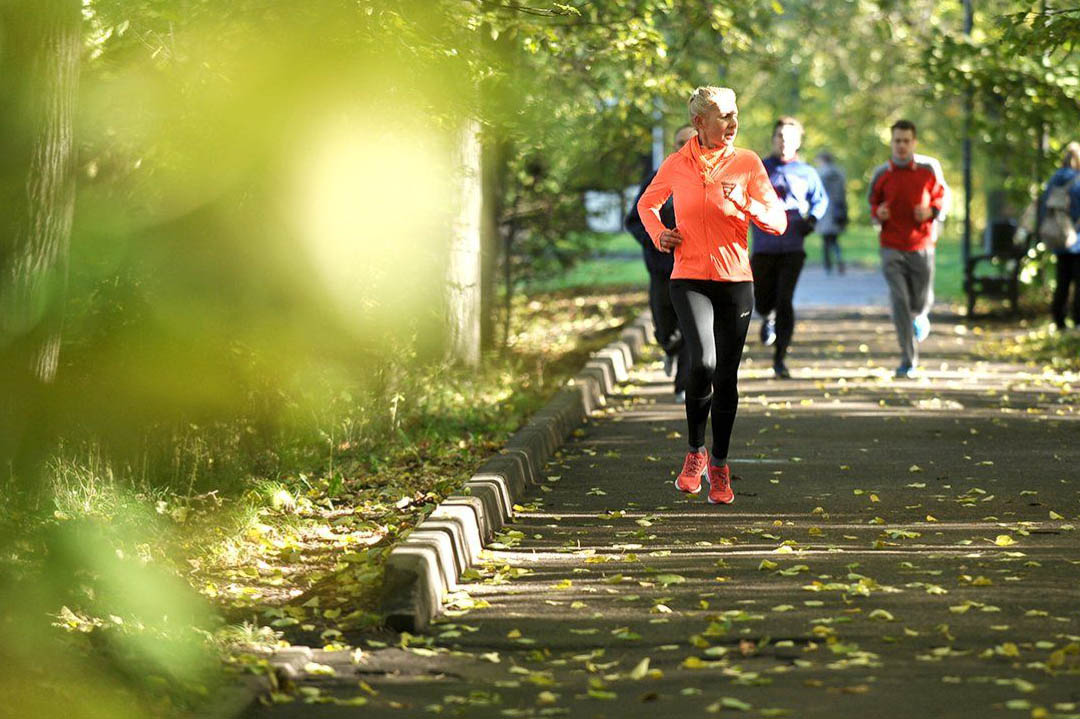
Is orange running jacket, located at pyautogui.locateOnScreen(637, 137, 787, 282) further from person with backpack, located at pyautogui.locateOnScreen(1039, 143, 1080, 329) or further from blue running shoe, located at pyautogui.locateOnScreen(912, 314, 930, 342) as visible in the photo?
person with backpack, located at pyautogui.locateOnScreen(1039, 143, 1080, 329)

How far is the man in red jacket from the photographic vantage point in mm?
14297

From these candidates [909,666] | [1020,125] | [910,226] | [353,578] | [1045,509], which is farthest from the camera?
[1020,125]

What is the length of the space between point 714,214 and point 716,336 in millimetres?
648

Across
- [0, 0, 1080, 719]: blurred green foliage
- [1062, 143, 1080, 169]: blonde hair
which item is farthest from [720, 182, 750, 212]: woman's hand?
[1062, 143, 1080, 169]: blonde hair

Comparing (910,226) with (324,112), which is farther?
(910,226)

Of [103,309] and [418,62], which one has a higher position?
[418,62]

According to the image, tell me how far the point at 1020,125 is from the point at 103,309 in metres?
12.6

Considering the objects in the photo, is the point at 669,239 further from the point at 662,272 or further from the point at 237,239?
the point at 662,272

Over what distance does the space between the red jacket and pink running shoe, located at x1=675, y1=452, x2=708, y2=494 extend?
5557mm

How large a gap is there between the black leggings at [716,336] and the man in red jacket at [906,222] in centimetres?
567

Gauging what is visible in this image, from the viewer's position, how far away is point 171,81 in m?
10.7

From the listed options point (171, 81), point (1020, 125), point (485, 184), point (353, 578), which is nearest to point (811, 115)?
point (1020, 125)

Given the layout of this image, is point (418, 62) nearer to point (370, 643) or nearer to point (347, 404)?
point (347, 404)

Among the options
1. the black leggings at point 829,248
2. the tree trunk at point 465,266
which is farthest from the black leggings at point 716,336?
the black leggings at point 829,248
